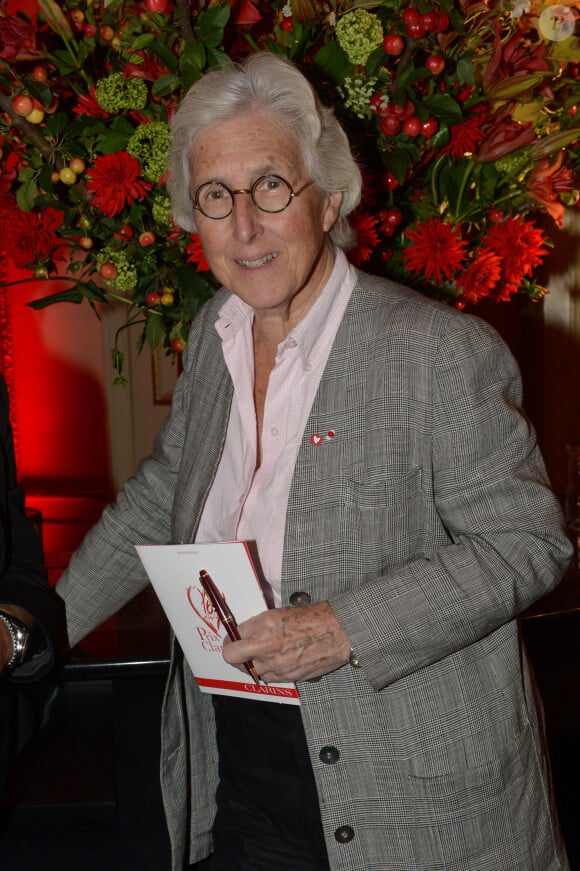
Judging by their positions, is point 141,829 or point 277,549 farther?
point 141,829

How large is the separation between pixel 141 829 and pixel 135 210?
43.4 inches

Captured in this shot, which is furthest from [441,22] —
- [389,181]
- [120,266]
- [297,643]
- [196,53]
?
[297,643]

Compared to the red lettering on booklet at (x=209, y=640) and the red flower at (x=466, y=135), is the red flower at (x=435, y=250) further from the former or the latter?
the red lettering on booklet at (x=209, y=640)

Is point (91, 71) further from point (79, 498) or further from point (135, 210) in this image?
point (79, 498)

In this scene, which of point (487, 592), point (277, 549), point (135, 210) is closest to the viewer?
point (487, 592)

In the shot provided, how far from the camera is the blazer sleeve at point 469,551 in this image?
4.16 ft

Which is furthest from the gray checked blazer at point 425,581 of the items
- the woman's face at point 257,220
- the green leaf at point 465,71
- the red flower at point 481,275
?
the green leaf at point 465,71

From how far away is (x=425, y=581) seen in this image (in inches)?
50.2

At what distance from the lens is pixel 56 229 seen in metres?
1.74

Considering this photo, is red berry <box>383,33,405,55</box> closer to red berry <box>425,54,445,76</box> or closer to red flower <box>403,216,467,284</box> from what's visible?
red berry <box>425,54,445,76</box>

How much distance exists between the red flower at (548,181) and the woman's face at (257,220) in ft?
1.45

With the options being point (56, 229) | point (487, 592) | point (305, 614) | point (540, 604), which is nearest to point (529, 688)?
point (487, 592)

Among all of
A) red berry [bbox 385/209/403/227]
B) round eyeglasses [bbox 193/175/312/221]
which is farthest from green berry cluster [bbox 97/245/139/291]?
red berry [bbox 385/209/403/227]

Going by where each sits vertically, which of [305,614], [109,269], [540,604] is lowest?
[540,604]
